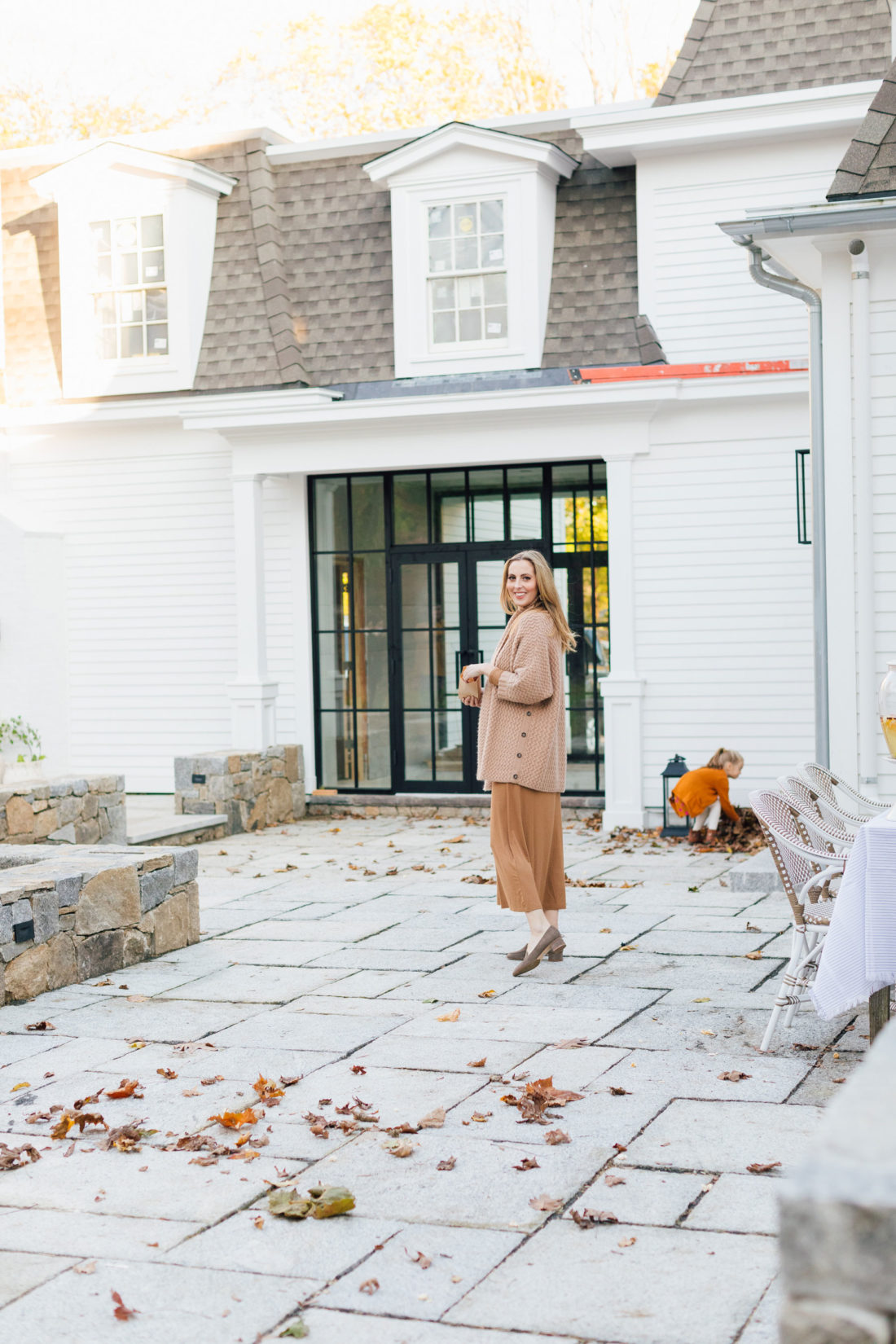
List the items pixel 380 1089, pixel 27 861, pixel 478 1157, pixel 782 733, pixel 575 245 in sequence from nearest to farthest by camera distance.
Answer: pixel 478 1157, pixel 380 1089, pixel 27 861, pixel 782 733, pixel 575 245

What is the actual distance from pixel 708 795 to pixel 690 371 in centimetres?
330

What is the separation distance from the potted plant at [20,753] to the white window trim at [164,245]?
11.0 ft

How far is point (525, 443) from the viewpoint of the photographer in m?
11.7

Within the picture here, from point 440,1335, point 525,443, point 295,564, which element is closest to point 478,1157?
point 440,1335

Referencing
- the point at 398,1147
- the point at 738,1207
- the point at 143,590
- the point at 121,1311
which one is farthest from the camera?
the point at 143,590

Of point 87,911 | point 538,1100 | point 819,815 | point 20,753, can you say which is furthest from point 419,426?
point 538,1100

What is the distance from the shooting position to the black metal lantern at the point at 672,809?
10750mm

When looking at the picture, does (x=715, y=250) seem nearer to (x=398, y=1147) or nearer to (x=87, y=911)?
(x=87, y=911)

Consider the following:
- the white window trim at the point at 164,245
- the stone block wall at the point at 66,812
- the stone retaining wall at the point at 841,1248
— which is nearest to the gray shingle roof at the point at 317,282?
the white window trim at the point at 164,245

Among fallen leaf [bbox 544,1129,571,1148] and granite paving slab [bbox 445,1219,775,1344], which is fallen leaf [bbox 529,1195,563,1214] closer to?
granite paving slab [bbox 445,1219,775,1344]

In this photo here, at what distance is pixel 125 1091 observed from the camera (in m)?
4.48

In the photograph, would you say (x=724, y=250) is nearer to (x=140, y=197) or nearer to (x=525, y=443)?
(x=525, y=443)

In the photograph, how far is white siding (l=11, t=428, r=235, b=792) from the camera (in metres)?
13.0

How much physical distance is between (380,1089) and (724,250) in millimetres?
8431
